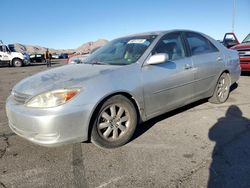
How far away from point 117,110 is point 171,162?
3.18 ft

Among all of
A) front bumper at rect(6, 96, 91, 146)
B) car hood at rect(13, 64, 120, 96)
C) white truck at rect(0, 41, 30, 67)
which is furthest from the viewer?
white truck at rect(0, 41, 30, 67)

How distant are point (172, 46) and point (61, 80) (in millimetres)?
2020

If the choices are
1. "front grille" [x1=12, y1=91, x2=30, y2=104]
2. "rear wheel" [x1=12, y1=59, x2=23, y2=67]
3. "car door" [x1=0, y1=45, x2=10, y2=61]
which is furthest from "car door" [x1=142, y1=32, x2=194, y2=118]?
"car door" [x1=0, y1=45, x2=10, y2=61]

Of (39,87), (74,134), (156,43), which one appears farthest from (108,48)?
(74,134)

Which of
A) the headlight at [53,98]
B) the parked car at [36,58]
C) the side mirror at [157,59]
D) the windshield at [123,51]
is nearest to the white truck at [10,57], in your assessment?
the parked car at [36,58]

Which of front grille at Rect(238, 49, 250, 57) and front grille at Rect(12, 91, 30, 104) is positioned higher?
front grille at Rect(238, 49, 250, 57)

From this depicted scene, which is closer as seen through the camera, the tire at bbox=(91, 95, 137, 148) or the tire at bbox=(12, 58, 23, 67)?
the tire at bbox=(91, 95, 137, 148)

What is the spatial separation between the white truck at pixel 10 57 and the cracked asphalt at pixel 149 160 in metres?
22.6

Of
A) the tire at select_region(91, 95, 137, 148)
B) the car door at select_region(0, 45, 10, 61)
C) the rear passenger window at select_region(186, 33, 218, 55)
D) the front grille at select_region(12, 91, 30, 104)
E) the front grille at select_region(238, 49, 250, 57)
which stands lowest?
the tire at select_region(91, 95, 137, 148)

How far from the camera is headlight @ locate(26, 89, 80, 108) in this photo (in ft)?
9.84

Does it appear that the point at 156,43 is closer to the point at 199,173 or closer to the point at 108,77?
the point at 108,77

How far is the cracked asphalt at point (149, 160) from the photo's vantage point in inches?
106

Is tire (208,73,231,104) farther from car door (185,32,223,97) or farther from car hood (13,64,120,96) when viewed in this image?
car hood (13,64,120,96)

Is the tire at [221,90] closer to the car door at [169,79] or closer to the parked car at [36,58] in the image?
the car door at [169,79]
